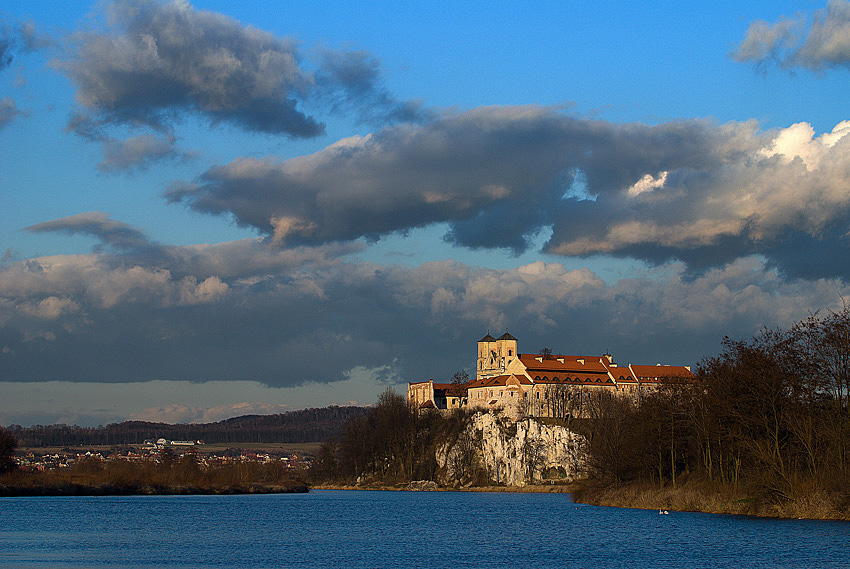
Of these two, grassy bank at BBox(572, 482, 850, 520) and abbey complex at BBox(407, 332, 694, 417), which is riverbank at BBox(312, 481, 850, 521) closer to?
grassy bank at BBox(572, 482, 850, 520)

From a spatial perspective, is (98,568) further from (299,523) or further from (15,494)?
(15,494)

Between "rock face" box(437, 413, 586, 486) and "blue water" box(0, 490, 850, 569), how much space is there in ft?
240

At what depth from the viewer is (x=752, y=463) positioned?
6619 cm

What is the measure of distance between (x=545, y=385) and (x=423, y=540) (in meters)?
117

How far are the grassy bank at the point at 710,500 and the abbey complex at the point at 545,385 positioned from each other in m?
70.3

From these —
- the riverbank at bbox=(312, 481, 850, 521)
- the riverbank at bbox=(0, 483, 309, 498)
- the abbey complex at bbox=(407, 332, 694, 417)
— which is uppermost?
the abbey complex at bbox=(407, 332, 694, 417)

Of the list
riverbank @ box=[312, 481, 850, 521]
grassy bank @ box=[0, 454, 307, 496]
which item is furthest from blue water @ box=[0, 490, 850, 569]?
grassy bank @ box=[0, 454, 307, 496]

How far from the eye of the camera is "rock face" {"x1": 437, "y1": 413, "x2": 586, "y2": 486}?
15450 centimetres

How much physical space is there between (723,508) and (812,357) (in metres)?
12.1

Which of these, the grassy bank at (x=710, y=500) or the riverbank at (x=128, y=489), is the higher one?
the grassy bank at (x=710, y=500)

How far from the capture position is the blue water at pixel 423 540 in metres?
43.9

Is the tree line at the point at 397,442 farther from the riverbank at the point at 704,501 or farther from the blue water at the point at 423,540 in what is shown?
the blue water at the point at 423,540

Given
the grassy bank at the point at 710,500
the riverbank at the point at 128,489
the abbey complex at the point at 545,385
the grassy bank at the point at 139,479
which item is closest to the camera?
the grassy bank at the point at 710,500

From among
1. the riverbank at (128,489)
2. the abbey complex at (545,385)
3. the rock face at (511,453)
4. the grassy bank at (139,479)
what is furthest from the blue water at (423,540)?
the abbey complex at (545,385)
